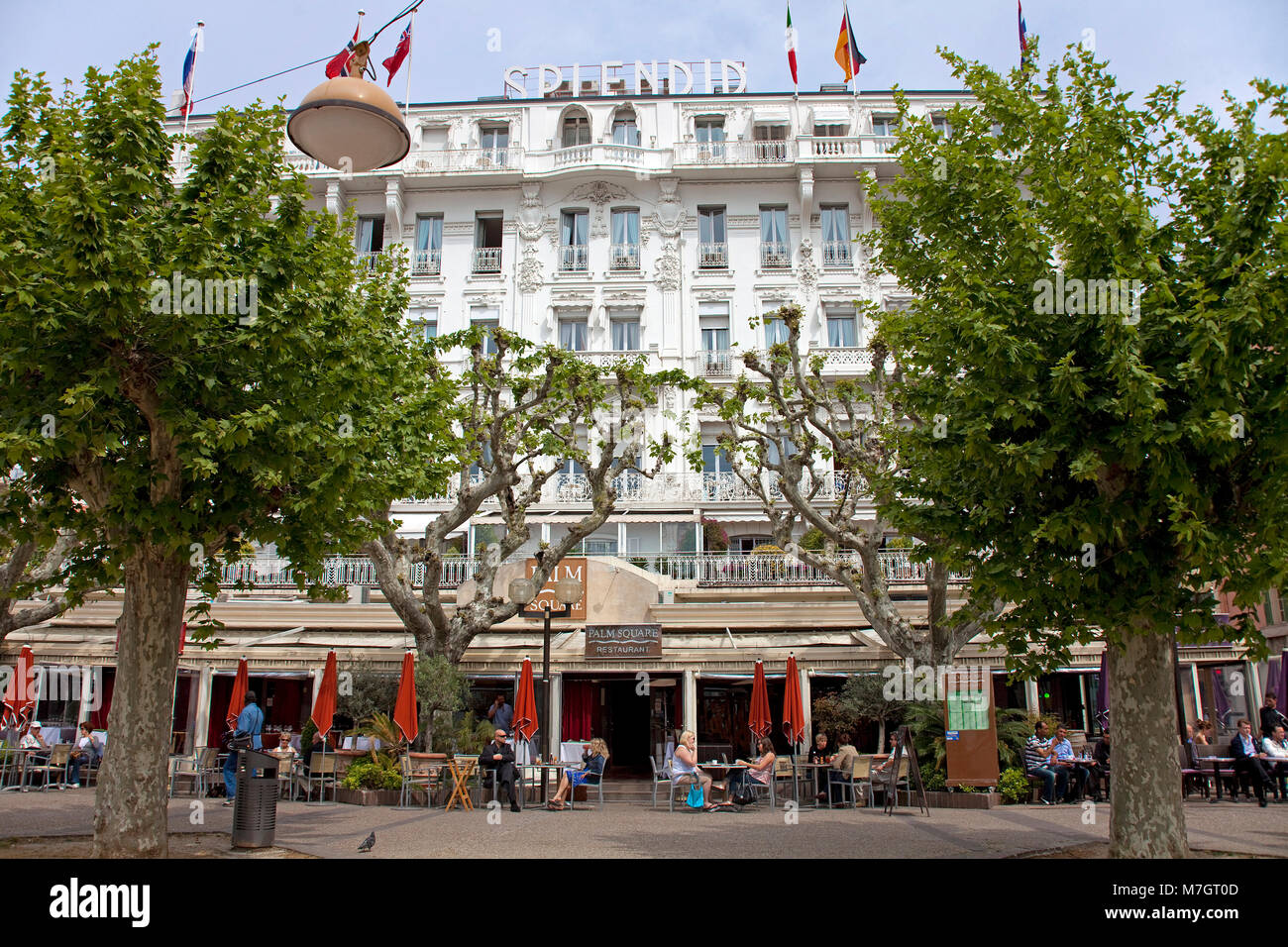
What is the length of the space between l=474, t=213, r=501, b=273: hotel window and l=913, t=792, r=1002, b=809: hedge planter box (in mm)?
21664

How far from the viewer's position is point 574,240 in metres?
30.8

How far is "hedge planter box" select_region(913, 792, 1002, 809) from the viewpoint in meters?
14.7

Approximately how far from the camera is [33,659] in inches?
737

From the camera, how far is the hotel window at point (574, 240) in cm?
3050

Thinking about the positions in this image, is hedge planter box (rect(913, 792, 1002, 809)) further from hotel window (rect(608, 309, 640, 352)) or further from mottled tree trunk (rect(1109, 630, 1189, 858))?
hotel window (rect(608, 309, 640, 352))

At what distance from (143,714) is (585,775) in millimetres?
8798

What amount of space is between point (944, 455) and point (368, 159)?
5.97m

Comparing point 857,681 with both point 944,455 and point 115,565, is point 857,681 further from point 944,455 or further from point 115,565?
point 115,565

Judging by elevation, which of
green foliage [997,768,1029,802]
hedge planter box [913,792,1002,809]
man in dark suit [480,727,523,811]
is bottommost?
hedge planter box [913,792,1002,809]

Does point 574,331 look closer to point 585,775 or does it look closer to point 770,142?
point 770,142

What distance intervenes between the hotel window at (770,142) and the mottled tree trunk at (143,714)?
25439 mm

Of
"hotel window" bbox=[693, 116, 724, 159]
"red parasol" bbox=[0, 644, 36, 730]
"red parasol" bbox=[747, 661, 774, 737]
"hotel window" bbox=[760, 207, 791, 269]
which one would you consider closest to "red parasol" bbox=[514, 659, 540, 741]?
"red parasol" bbox=[747, 661, 774, 737]

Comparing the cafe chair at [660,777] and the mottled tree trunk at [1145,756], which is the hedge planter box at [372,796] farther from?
the mottled tree trunk at [1145,756]

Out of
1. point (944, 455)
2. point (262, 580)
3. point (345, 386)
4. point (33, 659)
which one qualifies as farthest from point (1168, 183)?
point (262, 580)
